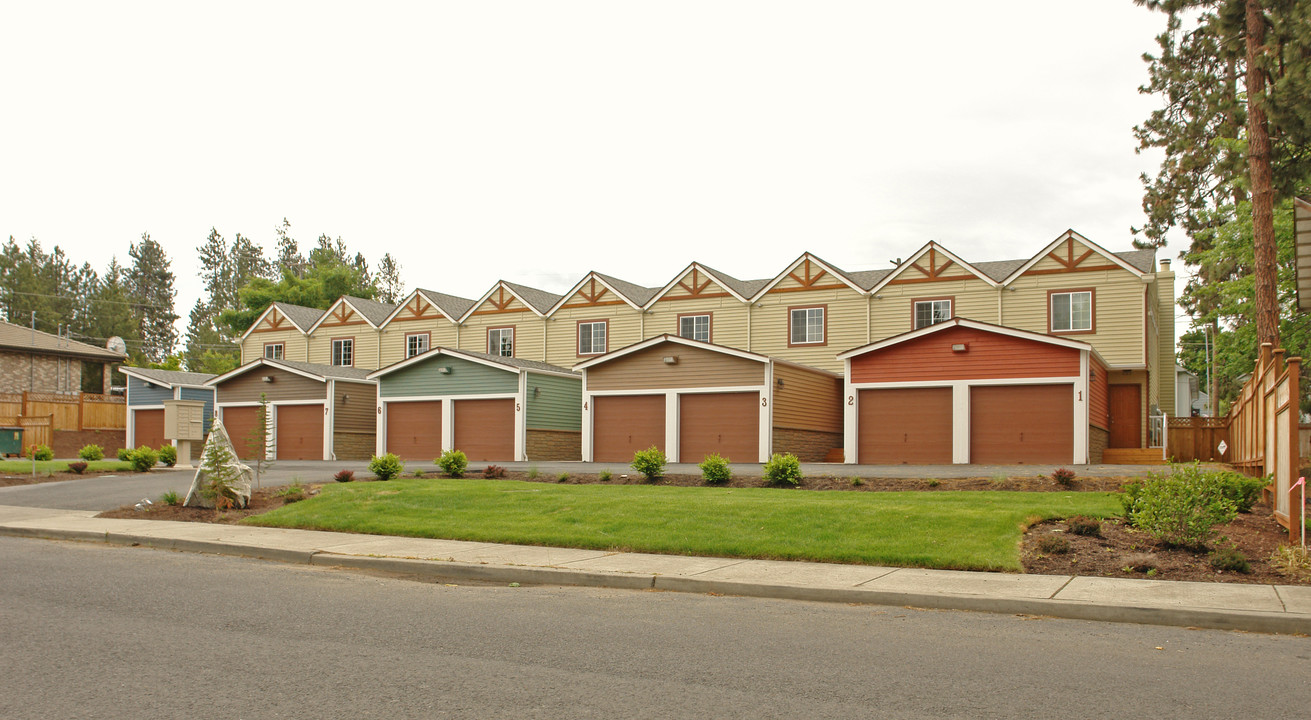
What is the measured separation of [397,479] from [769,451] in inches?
495

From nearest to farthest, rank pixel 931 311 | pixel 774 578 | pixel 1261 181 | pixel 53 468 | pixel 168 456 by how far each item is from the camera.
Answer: pixel 774 578 → pixel 1261 181 → pixel 53 468 → pixel 168 456 → pixel 931 311

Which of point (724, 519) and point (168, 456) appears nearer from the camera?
point (724, 519)

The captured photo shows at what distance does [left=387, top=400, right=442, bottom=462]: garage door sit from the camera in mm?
36406

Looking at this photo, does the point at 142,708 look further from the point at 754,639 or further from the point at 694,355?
the point at 694,355

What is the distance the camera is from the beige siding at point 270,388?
129 ft

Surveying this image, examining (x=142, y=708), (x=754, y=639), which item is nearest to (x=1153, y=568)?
(x=754, y=639)

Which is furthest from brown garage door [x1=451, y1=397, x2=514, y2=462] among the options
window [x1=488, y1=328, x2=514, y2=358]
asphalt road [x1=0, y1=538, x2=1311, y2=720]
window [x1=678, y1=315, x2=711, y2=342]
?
asphalt road [x1=0, y1=538, x2=1311, y2=720]

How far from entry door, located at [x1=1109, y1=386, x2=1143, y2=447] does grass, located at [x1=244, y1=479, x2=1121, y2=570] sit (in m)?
19.1

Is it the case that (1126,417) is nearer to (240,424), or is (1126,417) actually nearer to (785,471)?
(785,471)

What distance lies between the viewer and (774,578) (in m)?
10.3

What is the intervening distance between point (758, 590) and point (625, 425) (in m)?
23.1

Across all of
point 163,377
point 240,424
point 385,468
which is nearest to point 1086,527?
point 385,468

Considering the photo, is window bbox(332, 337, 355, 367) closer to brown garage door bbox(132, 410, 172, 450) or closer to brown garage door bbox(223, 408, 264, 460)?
brown garage door bbox(223, 408, 264, 460)

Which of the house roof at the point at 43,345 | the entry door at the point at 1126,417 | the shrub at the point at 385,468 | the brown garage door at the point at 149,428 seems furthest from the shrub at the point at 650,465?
the house roof at the point at 43,345
